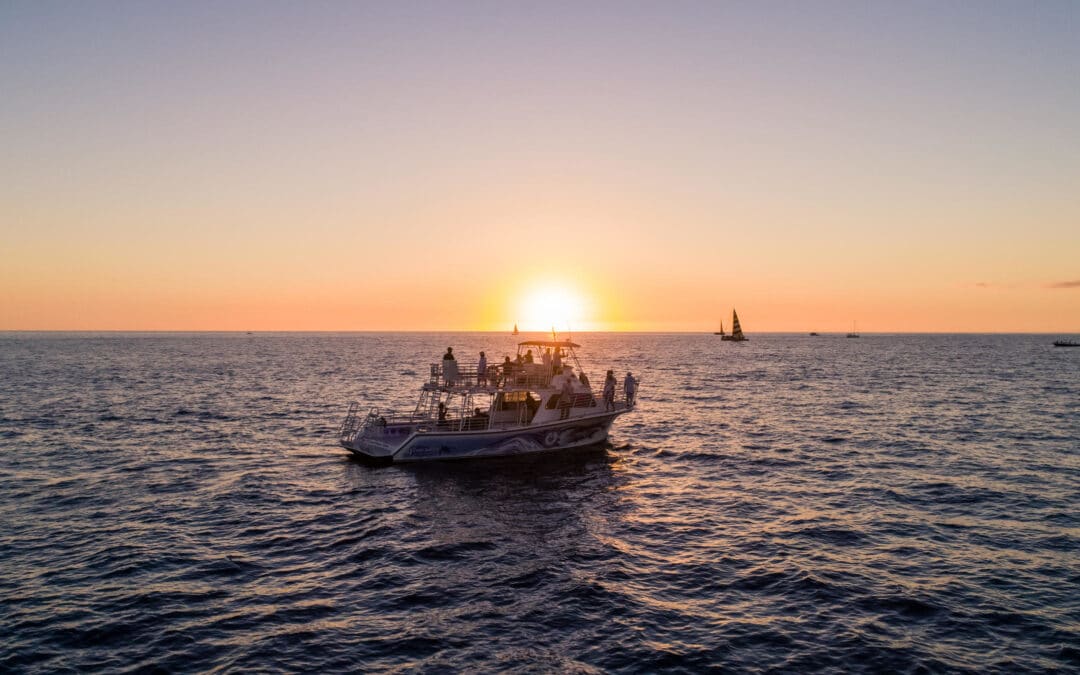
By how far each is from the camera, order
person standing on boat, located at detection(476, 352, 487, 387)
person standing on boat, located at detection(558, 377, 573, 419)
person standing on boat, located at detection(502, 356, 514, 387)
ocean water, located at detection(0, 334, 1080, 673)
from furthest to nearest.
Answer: person standing on boat, located at detection(558, 377, 573, 419) → person standing on boat, located at detection(502, 356, 514, 387) → person standing on boat, located at detection(476, 352, 487, 387) → ocean water, located at detection(0, 334, 1080, 673)

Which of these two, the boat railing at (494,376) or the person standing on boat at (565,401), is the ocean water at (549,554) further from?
the boat railing at (494,376)

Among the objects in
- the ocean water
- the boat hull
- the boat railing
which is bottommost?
the ocean water

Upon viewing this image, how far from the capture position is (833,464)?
29.6m

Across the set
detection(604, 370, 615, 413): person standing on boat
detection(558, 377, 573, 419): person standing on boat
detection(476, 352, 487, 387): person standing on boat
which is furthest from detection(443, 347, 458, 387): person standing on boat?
detection(604, 370, 615, 413): person standing on boat

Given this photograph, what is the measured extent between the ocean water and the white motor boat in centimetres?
127

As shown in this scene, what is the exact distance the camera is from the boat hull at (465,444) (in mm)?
30000

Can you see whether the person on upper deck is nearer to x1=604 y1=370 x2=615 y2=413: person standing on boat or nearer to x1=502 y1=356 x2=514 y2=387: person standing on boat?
x1=604 y1=370 x2=615 y2=413: person standing on boat

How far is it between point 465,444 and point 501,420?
2626 mm

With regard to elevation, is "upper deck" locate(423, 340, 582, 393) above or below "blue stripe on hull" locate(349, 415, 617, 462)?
above

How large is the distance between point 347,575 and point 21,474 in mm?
20962

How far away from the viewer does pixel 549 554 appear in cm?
1830

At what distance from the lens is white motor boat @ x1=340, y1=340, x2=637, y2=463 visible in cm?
3022

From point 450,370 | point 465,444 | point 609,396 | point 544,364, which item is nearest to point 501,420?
point 465,444

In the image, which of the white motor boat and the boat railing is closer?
the white motor boat
